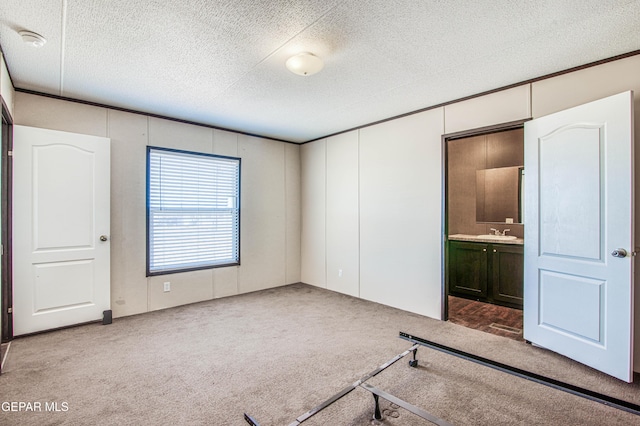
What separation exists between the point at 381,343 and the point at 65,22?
3701 millimetres

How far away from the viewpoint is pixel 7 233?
122 inches

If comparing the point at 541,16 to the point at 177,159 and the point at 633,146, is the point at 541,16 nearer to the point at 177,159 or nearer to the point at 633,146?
the point at 633,146

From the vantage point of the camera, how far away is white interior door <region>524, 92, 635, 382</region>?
2.33m

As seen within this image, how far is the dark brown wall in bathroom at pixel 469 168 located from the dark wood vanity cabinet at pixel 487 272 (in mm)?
635

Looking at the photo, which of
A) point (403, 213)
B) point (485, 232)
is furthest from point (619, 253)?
point (485, 232)

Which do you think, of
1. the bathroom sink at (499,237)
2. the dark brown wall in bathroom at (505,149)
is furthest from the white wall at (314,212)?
the dark brown wall in bathroom at (505,149)

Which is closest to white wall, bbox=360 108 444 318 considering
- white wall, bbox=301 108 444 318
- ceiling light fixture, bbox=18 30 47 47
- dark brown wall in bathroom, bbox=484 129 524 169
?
white wall, bbox=301 108 444 318

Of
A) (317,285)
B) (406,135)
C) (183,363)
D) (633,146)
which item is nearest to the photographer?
(633,146)

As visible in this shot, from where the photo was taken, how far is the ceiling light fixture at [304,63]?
2494mm

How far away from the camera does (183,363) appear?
268 cm

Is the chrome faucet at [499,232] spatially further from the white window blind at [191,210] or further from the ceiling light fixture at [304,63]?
the white window blind at [191,210]

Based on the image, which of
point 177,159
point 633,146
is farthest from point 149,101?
point 633,146

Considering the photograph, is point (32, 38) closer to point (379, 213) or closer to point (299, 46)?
point (299, 46)

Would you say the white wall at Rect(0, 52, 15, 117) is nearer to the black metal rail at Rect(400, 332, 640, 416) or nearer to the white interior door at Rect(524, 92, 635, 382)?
the black metal rail at Rect(400, 332, 640, 416)
